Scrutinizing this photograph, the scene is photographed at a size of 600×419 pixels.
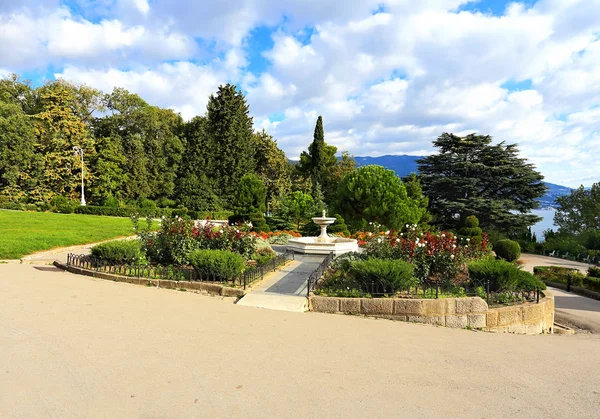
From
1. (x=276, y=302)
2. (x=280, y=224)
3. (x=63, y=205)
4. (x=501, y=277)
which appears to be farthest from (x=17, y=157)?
(x=501, y=277)

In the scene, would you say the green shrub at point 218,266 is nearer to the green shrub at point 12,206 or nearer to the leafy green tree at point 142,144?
the green shrub at point 12,206

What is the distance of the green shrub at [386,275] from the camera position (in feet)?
23.5

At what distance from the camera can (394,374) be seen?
4.19m

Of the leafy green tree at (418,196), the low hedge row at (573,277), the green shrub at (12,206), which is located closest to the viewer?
the low hedge row at (573,277)

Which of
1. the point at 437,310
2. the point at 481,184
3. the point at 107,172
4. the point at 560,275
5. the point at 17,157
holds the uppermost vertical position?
the point at 17,157

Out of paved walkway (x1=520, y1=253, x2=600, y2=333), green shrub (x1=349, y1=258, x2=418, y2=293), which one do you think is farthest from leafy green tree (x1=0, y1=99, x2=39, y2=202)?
paved walkway (x1=520, y1=253, x2=600, y2=333)

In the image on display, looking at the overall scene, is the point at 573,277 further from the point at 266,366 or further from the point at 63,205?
the point at 63,205

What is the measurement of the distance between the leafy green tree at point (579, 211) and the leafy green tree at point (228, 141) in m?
29.9

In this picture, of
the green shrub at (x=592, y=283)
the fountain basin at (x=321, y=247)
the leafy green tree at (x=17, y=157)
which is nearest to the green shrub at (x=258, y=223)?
the fountain basin at (x=321, y=247)

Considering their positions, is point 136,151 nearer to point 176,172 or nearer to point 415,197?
point 176,172

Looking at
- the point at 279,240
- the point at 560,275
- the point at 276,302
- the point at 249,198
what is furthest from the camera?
the point at 249,198

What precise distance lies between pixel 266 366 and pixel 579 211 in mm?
33798

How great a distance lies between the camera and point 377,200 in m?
22.3

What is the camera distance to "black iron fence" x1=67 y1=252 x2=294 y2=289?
27.5 ft
